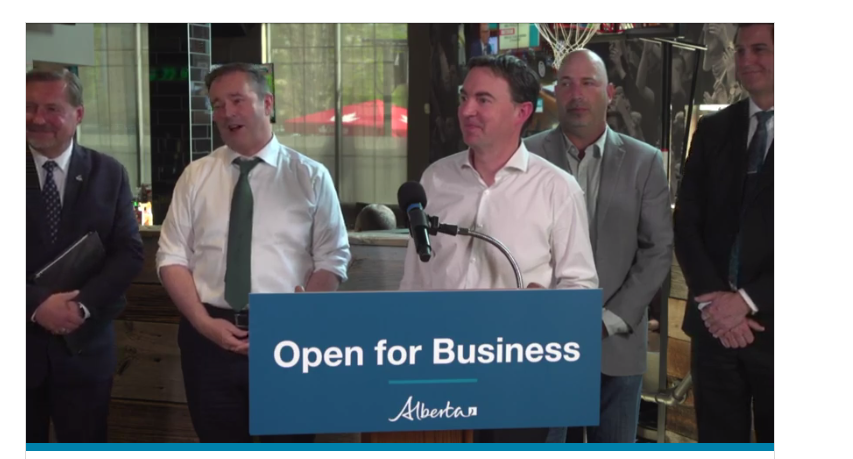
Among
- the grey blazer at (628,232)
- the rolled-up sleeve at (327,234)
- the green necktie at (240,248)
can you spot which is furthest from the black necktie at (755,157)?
the green necktie at (240,248)

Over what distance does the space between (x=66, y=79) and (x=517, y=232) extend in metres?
1.59

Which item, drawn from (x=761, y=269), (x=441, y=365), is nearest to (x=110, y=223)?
(x=441, y=365)

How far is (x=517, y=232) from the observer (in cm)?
299

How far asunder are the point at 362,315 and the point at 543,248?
657mm

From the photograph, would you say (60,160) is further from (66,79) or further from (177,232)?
(177,232)

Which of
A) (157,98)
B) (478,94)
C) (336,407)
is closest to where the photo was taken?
(336,407)

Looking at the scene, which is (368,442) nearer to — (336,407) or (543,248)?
(336,407)

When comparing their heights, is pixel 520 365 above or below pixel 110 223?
below

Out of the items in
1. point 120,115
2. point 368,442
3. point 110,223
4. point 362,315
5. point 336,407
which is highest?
point 120,115

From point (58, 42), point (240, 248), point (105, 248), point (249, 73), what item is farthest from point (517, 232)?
point (58, 42)

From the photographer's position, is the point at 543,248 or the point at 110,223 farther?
the point at 110,223

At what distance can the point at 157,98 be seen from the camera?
11.4 feet

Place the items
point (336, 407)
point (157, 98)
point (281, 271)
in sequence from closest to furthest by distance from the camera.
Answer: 1. point (336, 407)
2. point (281, 271)
3. point (157, 98)

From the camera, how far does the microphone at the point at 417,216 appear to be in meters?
2.48
